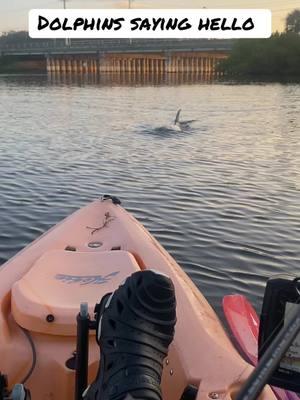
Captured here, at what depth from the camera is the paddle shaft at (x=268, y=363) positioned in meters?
1.49

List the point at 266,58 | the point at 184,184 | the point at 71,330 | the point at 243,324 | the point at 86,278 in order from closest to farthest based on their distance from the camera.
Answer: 1. the point at 71,330
2. the point at 86,278
3. the point at 243,324
4. the point at 184,184
5. the point at 266,58

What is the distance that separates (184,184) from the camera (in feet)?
33.2

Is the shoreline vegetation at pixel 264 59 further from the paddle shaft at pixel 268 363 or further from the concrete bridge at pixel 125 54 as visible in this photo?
the paddle shaft at pixel 268 363

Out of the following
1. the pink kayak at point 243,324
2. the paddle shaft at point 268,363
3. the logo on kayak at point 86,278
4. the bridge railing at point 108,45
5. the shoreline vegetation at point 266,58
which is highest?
the bridge railing at point 108,45

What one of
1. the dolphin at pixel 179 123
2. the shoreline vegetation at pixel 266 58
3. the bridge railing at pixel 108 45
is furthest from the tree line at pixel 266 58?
the dolphin at pixel 179 123

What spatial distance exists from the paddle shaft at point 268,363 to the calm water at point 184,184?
397cm

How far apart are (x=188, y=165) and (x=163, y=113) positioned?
1233cm

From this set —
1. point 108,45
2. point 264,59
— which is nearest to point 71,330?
point 264,59

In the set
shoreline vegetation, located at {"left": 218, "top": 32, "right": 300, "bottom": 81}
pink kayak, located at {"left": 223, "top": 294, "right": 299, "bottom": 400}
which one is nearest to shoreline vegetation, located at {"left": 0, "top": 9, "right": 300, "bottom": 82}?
shoreline vegetation, located at {"left": 218, "top": 32, "right": 300, "bottom": 81}

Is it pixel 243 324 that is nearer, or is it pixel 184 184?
pixel 243 324

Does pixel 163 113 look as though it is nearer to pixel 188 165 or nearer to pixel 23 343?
pixel 188 165

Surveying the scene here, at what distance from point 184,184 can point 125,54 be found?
81.9 metres

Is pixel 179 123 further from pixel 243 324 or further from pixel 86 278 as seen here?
pixel 86 278

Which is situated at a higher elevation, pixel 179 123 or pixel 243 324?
pixel 179 123
